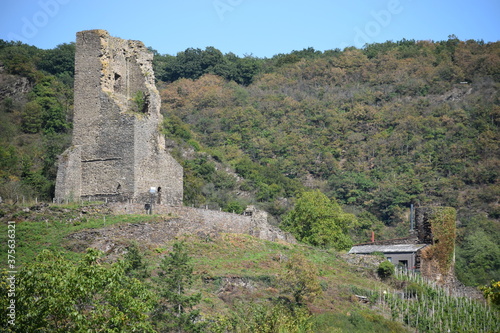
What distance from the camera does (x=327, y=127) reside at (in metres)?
92.1

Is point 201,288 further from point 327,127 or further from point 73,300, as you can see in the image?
point 327,127

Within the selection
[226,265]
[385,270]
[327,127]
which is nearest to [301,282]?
[226,265]

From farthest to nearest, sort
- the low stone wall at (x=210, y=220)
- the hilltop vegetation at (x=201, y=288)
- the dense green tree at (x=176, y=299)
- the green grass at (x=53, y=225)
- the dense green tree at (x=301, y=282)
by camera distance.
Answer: the low stone wall at (x=210, y=220) → the dense green tree at (x=301, y=282) → the green grass at (x=53, y=225) → the dense green tree at (x=176, y=299) → the hilltop vegetation at (x=201, y=288)

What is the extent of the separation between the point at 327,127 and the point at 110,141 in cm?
5542

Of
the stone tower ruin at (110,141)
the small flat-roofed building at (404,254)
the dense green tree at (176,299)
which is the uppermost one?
the stone tower ruin at (110,141)

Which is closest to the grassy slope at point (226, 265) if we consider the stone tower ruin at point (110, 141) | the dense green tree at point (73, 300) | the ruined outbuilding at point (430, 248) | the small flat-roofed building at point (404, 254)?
the stone tower ruin at point (110, 141)

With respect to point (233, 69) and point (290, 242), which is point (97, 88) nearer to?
point (290, 242)

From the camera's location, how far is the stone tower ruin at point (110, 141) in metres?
38.3

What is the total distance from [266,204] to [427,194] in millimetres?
16815

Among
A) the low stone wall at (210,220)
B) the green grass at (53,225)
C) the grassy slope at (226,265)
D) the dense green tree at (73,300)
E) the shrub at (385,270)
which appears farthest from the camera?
the shrub at (385,270)

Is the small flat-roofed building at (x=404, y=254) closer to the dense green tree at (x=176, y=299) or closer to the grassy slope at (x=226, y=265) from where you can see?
the grassy slope at (x=226, y=265)

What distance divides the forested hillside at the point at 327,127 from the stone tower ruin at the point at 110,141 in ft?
30.4

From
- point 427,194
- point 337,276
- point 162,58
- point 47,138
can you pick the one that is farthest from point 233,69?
point 337,276

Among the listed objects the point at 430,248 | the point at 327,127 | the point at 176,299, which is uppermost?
the point at 327,127
